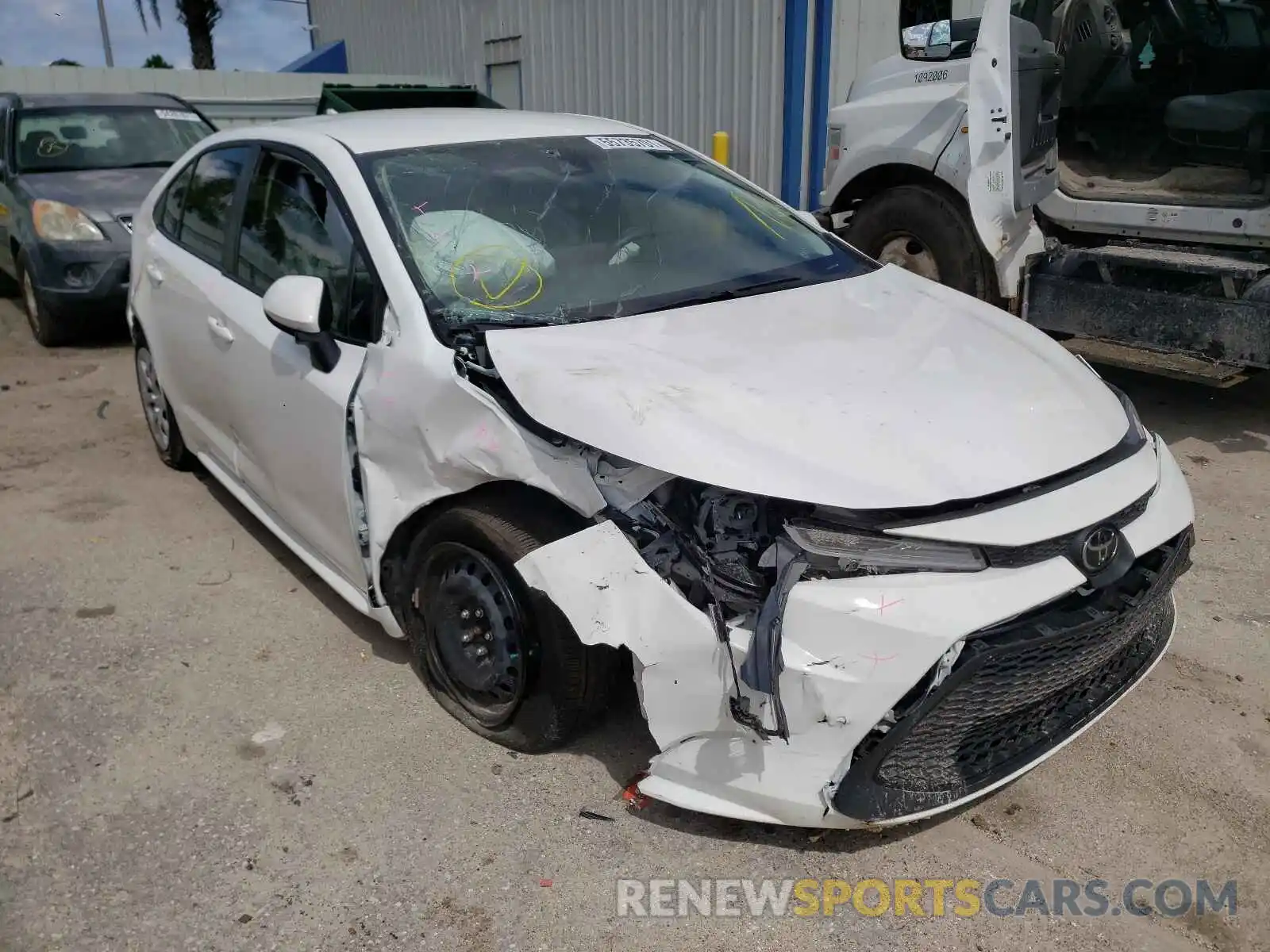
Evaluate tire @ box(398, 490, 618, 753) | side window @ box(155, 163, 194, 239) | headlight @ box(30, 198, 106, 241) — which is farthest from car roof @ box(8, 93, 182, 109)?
tire @ box(398, 490, 618, 753)

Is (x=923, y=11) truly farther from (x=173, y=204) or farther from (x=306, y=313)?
(x=306, y=313)

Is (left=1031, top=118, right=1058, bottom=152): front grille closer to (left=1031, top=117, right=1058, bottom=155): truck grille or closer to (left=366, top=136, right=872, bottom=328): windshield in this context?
(left=1031, top=117, right=1058, bottom=155): truck grille

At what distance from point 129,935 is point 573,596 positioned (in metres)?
1.25

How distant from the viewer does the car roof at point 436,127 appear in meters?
3.44

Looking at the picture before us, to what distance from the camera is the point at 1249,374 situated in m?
5.30

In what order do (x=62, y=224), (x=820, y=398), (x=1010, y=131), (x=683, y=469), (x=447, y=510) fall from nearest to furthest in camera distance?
(x=683, y=469), (x=820, y=398), (x=447, y=510), (x=1010, y=131), (x=62, y=224)

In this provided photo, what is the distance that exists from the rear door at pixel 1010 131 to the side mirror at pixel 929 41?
0.18 meters

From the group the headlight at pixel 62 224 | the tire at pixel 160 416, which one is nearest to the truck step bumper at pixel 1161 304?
the tire at pixel 160 416

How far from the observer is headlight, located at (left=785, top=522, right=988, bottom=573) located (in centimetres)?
224

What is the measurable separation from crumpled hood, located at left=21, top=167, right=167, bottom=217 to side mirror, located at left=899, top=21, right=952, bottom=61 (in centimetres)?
533

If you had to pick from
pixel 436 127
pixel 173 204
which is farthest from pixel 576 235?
pixel 173 204

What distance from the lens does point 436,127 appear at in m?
3.60

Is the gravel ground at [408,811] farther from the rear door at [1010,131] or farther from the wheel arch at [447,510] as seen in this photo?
the rear door at [1010,131]

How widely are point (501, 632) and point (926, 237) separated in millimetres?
4202
